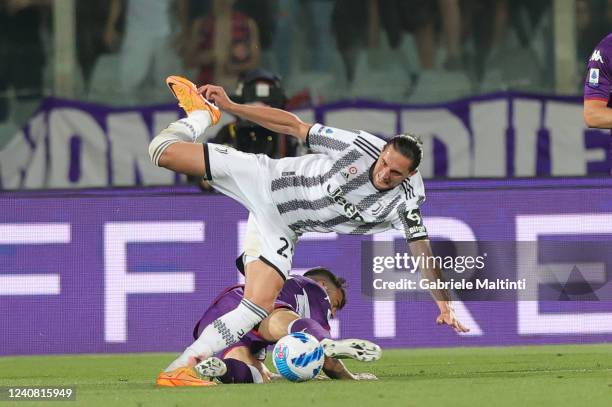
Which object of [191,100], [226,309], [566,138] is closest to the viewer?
[191,100]

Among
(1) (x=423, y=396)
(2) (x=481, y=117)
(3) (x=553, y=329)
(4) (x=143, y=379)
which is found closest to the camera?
(1) (x=423, y=396)

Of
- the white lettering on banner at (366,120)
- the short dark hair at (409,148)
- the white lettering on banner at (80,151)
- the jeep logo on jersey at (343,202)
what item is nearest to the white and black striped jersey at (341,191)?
the jeep logo on jersey at (343,202)

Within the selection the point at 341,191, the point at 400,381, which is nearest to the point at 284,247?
the point at 341,191

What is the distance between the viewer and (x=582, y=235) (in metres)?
11.6

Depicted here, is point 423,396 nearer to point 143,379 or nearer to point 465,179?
point 143,379

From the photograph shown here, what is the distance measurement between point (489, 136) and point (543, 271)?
1.98m

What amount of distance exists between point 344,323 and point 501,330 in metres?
1.10

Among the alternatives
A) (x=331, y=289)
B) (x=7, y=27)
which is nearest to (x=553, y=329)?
(x=331, y=289)

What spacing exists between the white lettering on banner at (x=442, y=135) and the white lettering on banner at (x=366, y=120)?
11cm

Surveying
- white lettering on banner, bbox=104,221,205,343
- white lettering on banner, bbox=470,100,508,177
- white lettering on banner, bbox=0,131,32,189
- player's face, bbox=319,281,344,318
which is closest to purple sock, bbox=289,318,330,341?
player's face, bbox=319,281,344,318

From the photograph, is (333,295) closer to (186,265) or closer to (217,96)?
(217,96)

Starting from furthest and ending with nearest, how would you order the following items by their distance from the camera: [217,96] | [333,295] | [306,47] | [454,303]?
[306,47] → [454,303] → [333,295] → [217,96]

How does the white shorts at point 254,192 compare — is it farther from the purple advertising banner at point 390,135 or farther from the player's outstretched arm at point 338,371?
the purple advertising banner at point 390,135

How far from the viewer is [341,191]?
8.70 meters
